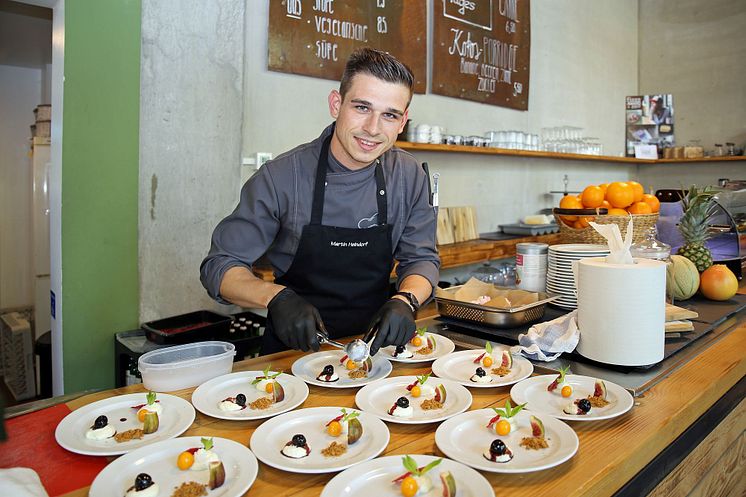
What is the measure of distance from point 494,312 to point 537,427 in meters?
0.66

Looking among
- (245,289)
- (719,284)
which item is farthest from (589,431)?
(719,284)

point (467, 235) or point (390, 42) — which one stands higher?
point (390, 42)

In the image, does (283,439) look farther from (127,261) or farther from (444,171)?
(444,171)

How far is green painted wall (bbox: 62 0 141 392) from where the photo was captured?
2.54 m

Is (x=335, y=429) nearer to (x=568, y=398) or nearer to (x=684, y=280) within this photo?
(x=568, y=398)

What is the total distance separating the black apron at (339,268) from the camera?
6.07ft

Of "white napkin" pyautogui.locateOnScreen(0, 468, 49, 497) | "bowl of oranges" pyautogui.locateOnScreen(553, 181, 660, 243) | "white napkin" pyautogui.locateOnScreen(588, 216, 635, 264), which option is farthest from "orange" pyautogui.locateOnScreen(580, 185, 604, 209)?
"white napkin" pyautogui.locateOnScreen(0, 468, 49, 497)

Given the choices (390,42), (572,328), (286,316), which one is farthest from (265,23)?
(572,328)

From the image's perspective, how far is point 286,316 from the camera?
135 cm

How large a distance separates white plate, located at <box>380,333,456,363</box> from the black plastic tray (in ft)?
4.38

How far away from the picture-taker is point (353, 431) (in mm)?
975

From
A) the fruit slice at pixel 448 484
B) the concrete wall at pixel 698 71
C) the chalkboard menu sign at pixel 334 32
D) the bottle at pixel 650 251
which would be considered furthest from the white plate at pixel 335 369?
the concrete wall at pixel 698 71

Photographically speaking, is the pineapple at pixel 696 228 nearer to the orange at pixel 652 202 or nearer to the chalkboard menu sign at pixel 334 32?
the orange at pixel 652 202

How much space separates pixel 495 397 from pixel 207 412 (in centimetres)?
61
